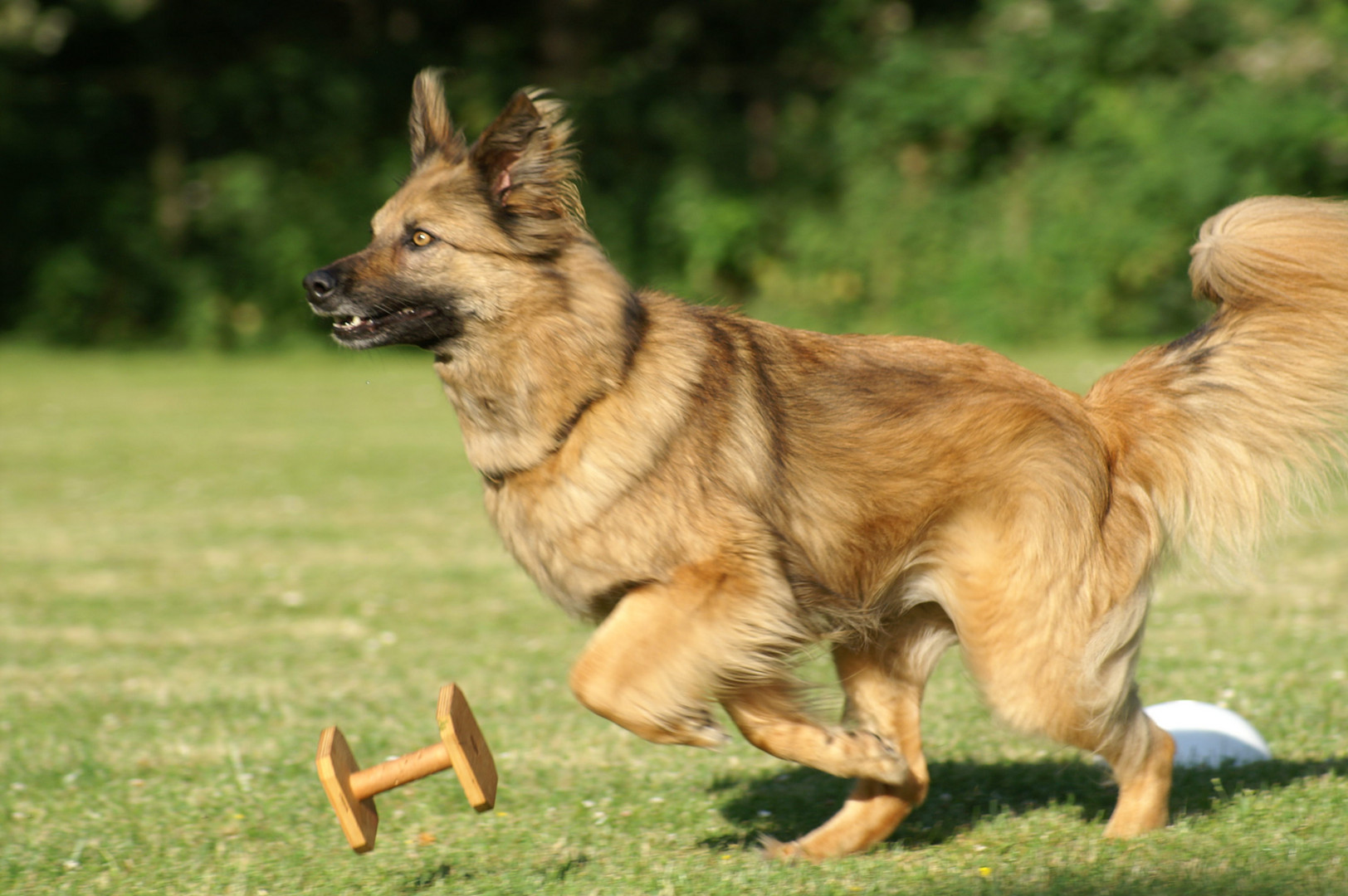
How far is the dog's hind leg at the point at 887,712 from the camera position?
174 inches

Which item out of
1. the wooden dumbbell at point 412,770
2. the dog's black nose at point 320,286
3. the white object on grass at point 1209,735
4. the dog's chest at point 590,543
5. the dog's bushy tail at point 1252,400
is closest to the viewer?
the wooden dumbbell at point 412,770

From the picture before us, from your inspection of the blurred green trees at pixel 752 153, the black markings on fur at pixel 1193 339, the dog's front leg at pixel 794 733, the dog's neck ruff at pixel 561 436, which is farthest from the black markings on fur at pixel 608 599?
the blurred green trees at pixel 752 153

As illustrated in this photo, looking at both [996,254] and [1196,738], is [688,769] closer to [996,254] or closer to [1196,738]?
[1196,738]

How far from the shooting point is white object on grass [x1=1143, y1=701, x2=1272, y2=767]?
5.02 metres

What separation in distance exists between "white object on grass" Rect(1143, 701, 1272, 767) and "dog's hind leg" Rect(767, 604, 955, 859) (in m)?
0.98

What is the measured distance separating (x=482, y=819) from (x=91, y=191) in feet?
67.0

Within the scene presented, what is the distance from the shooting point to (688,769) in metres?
5.41

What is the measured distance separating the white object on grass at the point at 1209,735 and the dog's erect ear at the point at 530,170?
8.83 feet

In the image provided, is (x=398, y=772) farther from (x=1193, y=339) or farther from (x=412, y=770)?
(x=1193, y=339)

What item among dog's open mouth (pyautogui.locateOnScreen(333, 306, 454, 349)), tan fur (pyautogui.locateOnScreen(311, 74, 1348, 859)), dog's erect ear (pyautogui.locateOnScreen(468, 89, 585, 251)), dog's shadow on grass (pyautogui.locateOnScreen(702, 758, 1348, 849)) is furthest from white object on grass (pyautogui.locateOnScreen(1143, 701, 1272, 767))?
dog's open mouth (pyautogui.locateOnScreen(333, 306, 454, 349))

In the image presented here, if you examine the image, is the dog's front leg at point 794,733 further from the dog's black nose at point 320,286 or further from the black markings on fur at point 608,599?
the dog's black nose at point 320,286

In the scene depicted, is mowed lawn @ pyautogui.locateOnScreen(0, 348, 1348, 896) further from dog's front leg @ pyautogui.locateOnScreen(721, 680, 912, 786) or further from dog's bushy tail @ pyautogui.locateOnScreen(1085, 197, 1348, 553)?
dog's front leg @ pyautogui.locateOnScreen(721, 680, 912, 786)

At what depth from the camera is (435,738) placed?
5895mm

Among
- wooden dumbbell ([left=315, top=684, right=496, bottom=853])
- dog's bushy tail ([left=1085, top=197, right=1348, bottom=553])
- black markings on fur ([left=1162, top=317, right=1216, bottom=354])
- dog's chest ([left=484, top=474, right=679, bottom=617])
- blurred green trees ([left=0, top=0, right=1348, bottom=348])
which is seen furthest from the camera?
blurred green trees ([left=0, top=0, right=1348, bottom=348])
